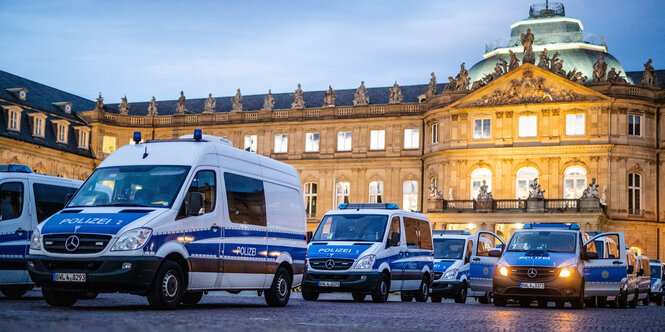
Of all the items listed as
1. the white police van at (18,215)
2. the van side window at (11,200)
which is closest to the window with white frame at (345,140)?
the white police van at (18,215)

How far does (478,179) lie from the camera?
5866cm

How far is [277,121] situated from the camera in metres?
67.5

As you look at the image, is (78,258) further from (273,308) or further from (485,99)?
(485,99)

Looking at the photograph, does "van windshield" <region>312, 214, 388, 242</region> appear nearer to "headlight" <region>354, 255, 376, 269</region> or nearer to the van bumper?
"headlight" <region>354, 255, 376, 269</region>

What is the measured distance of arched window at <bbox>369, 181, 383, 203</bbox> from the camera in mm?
64688

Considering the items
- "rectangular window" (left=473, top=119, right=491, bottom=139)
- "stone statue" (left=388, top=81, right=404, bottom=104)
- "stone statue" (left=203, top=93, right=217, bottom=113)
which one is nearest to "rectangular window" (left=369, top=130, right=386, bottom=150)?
"stone statue" (left=388, top=81, right=404, bottom=104)

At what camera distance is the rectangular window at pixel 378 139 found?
64.8 meters

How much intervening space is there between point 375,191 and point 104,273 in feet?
166

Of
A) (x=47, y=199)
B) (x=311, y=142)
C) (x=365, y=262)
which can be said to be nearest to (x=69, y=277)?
(x=47, y=199)

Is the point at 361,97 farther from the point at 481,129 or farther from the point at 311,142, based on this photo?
the point at 481,129

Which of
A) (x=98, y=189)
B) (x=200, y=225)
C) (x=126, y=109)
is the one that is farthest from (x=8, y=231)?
(x=126, y=109)

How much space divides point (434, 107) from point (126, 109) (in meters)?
26.3

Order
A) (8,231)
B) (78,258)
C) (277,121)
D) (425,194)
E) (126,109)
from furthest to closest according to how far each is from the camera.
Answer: (126,109) < (277,121) < (425,194) < (8,231) < (78,258)

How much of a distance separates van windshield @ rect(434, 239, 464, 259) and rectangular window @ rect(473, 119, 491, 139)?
29.6 meters
